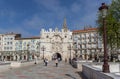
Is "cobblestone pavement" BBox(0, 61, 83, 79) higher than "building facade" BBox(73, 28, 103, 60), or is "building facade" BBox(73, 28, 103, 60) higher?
"building facade" BBox(73, 28, 103, 60)

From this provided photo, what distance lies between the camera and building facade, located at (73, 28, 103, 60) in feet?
360

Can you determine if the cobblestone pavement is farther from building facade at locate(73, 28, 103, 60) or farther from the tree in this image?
building facade at locate(73, 28, 103, 60)

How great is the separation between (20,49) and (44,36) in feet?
47.5

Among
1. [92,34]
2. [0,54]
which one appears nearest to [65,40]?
[92,34]

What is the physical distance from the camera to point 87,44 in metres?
114

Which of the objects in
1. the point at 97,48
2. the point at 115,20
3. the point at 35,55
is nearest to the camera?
the point at 115,20

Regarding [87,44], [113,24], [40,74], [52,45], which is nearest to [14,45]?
[52,45]

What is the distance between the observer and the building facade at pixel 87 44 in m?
110

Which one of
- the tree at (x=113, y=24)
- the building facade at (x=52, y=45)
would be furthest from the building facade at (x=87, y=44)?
Result: the tree at (x=113, y=24)

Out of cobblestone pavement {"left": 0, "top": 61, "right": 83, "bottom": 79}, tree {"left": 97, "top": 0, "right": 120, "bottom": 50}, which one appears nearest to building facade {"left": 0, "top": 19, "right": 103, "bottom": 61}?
tree {"left": 97, "top": 0, "right": 120, "bottom": 50}

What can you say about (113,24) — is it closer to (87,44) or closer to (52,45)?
(87,44)

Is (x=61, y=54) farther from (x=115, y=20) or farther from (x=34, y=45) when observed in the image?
(x=115, y=20)

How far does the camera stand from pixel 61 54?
382 feet

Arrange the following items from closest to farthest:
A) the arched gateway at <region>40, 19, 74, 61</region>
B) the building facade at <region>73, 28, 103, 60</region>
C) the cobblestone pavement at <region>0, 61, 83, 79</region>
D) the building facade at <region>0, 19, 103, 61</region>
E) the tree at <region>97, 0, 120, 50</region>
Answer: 1. the cobblestone pavement at <region>0, 61, 83, 79</region>
2. the tree at <region>97, 0, 120, 50</region>
3. the building facade at <region>73, 28, 103, 60</region>
4. the building facade at <region>0, 19, 103, 61</region>
5. the arched gateway at <region>40, 19, 74, 61</region>
